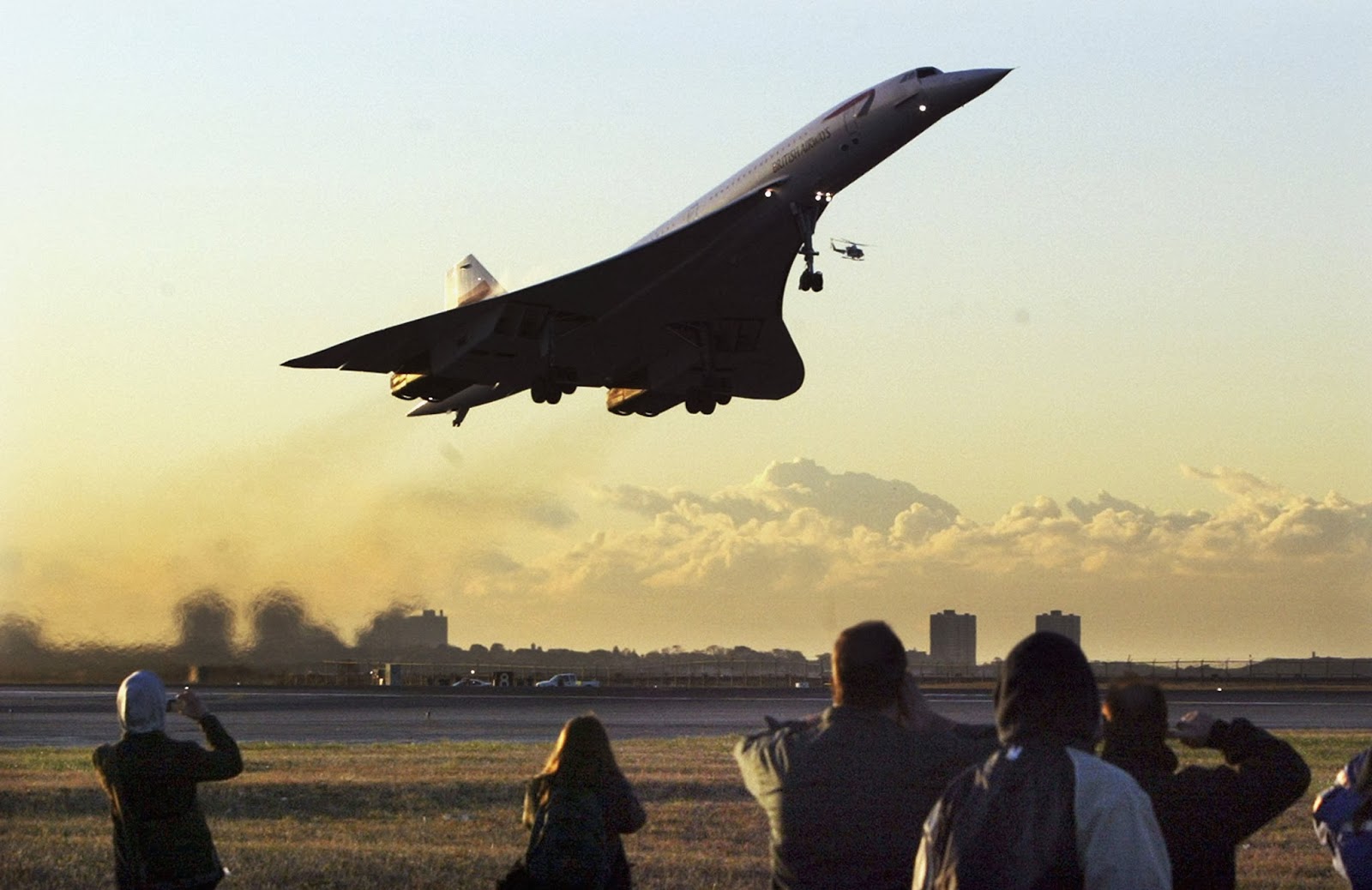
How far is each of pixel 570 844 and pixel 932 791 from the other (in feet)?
6.19

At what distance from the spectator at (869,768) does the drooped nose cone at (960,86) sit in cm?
2075

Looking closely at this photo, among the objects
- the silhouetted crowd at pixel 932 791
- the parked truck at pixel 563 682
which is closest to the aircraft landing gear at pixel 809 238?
the silhouetted crowd at pixel 932 791

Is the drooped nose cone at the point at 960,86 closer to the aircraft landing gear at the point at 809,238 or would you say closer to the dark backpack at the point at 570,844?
the aircraft landing gear at the point at 809,238

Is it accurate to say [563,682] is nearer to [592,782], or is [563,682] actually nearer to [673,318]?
[673,318]

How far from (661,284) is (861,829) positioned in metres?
24.7

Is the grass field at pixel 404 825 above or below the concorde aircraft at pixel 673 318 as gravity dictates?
below

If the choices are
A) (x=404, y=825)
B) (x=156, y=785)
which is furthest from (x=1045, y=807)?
(x=404, y=825)

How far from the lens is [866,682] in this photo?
5.55 m

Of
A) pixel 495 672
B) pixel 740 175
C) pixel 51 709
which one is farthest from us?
pixel 495 672

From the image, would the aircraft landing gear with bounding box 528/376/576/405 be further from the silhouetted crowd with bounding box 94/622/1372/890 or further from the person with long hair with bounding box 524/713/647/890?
the person with long hair with bounding box 524/713/647/890

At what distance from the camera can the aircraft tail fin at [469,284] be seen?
36812 mm

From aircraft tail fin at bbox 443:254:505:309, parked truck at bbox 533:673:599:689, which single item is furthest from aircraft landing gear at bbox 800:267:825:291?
parked truck at bbox 533:673:599:689

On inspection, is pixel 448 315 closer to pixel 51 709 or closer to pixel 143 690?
pixel 51 709

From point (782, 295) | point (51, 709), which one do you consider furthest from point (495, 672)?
point (782, 295)
